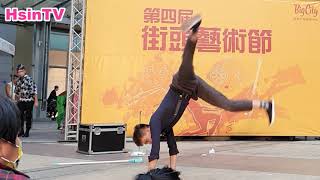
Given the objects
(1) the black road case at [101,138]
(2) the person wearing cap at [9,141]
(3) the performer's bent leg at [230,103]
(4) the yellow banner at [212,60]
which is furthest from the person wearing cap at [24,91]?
(2) the person wearing cap at [9,141]

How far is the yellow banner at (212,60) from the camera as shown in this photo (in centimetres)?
1327

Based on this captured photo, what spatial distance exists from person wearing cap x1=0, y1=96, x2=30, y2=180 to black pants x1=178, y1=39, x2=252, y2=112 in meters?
3.68

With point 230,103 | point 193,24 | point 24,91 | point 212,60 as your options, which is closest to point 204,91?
point 230,103

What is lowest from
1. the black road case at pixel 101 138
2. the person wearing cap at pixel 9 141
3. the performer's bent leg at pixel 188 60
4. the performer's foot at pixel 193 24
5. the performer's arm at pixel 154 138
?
the black road case at pixel 101 138

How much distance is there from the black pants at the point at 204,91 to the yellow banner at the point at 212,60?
283 inches

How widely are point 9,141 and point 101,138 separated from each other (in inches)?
348

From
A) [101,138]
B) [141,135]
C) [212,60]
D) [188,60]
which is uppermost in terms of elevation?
[212,60]

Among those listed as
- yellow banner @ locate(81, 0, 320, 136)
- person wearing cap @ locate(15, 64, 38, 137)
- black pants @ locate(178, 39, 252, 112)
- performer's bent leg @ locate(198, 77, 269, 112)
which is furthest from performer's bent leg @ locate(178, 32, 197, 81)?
person wearing cap @ locate(15, 64, 38, 137)

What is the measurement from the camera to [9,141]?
206 cm

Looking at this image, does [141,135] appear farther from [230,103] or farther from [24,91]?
[24,91]

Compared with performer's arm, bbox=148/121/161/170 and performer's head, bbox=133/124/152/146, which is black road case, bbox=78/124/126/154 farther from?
performer's head, bbox=133/124/152/146

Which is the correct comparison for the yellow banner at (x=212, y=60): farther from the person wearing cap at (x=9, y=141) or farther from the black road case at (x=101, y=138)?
the person wearing cap at (x=9, y=141)

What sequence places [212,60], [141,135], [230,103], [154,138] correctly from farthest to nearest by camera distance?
[212,60] → [154,138] → [141,135] → [230,103]

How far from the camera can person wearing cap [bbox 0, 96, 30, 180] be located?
79.0 inches
